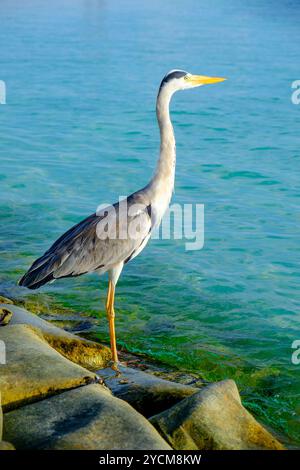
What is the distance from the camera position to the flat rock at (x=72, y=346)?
7.24m

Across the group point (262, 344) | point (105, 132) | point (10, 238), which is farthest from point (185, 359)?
point (105, 132)

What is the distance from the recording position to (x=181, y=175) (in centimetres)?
1561

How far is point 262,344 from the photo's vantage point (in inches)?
357

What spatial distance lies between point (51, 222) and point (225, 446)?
8057mm

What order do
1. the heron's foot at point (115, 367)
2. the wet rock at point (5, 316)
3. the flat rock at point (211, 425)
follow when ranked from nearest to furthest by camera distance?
the flat rock at point (211, 425)
the heron's foot at point (115, 367)
the wet rock at point (5, 316)

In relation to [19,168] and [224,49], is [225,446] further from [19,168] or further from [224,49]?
[224,49]

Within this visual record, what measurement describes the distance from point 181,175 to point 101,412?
10.5 m

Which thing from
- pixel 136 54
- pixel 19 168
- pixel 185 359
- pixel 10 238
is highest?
pixel 136 54

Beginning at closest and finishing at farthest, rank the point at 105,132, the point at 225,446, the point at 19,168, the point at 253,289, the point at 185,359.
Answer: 1. the point at 225,446
2. the point at 185,359
3. the point at 253,289
4. the point at 19,168
5. the point at 105,132

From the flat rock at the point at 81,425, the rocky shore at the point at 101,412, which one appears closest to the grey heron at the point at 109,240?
the rocky shore at the point at 101,412

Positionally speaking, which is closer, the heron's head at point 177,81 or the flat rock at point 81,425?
the flat rock at point 81,425

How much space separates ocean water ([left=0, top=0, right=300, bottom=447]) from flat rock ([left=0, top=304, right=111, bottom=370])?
1020mm

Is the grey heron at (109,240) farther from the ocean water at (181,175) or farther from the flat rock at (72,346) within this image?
the ocean water at (181,175)

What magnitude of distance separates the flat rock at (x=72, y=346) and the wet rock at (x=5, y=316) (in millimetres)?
37
